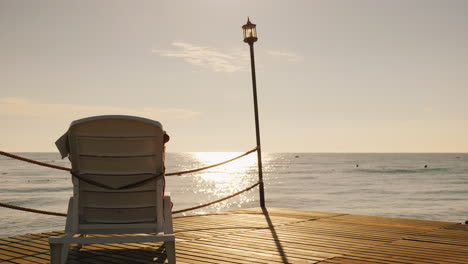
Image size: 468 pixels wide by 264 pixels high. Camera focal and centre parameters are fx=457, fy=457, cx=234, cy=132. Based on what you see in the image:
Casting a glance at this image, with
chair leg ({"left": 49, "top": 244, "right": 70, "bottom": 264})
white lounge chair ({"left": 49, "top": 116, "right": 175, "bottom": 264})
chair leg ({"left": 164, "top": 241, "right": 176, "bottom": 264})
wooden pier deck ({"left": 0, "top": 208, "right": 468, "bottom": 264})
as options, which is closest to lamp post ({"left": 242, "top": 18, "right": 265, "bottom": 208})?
wooden pier deck ({"left": 0, "top": 208, "right": 468, "bottom": 264})

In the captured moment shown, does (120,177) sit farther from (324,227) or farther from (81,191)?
(324,227)

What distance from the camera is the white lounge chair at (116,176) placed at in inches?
144

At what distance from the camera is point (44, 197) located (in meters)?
42.7

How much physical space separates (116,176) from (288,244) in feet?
6.92

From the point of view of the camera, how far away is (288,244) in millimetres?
4914

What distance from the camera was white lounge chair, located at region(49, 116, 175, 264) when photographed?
3.67m

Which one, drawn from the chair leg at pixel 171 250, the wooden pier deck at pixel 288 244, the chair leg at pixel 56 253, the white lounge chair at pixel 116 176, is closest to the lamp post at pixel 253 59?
the wooden pier deck at pixel 288 244

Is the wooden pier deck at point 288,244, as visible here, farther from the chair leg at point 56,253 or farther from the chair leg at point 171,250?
the chair leg at point 56,253

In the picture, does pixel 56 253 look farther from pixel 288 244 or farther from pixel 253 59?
pixel 253 59

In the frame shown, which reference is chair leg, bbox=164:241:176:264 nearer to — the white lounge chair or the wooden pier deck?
the white lounge chair

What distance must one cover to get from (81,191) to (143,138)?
682mm

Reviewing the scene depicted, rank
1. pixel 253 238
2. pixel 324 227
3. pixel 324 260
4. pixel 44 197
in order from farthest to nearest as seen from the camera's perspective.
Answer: pixel 44 197 < pixel 324 227 < pixel 253 238 < pixel 324 260

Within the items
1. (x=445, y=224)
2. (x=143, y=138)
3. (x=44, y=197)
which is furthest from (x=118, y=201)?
(x=44, y=197)

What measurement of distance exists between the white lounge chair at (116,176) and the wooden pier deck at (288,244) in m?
0.59
